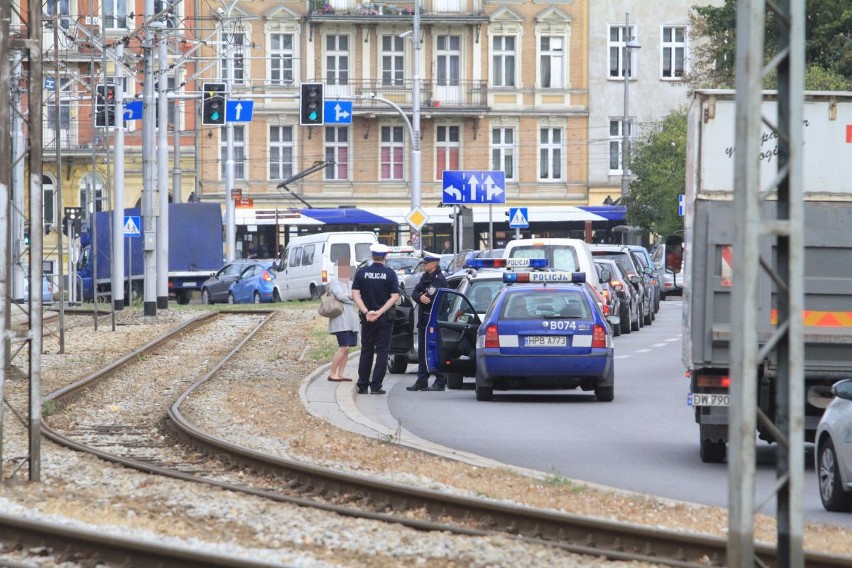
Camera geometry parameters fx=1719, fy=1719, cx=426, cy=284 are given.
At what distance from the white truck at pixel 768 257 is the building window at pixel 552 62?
6129cm

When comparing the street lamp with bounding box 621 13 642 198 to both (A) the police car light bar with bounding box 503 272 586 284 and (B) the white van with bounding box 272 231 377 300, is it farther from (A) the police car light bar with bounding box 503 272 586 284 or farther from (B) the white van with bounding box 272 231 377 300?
(A) the police car light bar with bounding box 503 272 586 284

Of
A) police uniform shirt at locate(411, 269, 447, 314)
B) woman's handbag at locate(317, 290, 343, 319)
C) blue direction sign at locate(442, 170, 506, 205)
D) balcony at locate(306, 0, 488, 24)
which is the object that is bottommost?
woman's handbag at locate(317, 290, 343, 319)

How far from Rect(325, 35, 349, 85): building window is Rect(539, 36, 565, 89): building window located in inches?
338

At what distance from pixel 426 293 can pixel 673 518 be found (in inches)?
432

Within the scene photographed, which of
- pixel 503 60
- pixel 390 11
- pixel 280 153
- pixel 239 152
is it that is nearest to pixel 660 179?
pixel 503 60

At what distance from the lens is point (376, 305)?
21.1 meters

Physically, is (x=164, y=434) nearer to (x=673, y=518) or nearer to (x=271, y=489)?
(x=271, y=489)

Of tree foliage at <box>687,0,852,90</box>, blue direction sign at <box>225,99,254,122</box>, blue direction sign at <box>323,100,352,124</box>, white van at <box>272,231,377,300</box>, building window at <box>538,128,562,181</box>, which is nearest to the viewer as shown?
blue direction sign at <box>323,100,352,124</box>

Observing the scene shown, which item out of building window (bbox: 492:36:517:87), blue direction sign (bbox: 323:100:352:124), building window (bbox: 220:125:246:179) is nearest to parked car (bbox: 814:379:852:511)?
blue direction sign (bbox: 323:100:352:124)

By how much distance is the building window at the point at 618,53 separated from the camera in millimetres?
76250

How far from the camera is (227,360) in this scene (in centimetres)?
2709

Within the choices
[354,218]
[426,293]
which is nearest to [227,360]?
[426,293]

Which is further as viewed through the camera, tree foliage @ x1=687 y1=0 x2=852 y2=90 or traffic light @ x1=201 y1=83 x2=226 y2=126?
tree foliage @ x1=687 y1=0 x2=852 y2=90

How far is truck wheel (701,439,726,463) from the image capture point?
1502 centimetres
